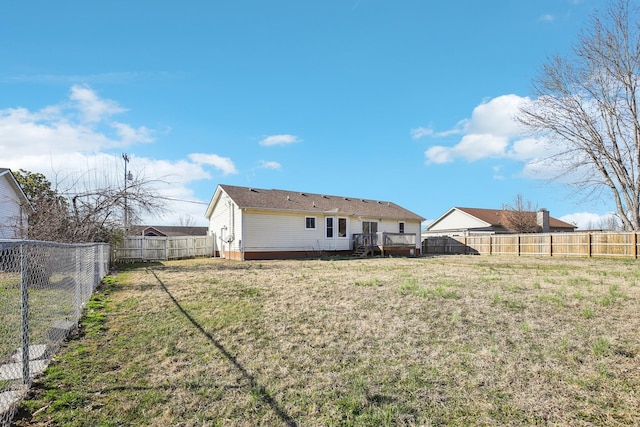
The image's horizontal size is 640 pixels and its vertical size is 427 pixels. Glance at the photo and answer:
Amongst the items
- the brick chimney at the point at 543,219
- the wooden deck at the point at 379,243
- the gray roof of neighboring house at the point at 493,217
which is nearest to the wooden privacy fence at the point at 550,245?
the wooden deck at the point at 379,243

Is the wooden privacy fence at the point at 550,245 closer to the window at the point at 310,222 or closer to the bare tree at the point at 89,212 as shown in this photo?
the window at the point at 310,222

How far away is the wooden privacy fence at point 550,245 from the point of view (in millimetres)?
19266

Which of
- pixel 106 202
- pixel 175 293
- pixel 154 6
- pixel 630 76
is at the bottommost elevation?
pixel 175 293

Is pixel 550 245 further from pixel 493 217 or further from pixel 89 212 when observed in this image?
pixel 89 212

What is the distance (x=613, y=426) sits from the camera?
2623mm

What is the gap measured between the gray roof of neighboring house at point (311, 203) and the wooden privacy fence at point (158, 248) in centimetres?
443

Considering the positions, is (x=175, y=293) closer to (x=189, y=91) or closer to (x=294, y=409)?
(x=294, y=409)

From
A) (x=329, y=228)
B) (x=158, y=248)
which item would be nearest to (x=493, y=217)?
(x=329, y=228)

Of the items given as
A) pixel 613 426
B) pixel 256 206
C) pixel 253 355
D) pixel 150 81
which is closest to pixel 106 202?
pixel 150 81

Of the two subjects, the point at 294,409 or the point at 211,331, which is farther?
the point at 211,331

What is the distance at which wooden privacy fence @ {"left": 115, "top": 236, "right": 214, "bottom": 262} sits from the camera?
1978 cm

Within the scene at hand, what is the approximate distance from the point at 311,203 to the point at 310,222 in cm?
161

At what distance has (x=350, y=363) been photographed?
382 cm

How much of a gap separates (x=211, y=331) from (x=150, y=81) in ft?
31.8
